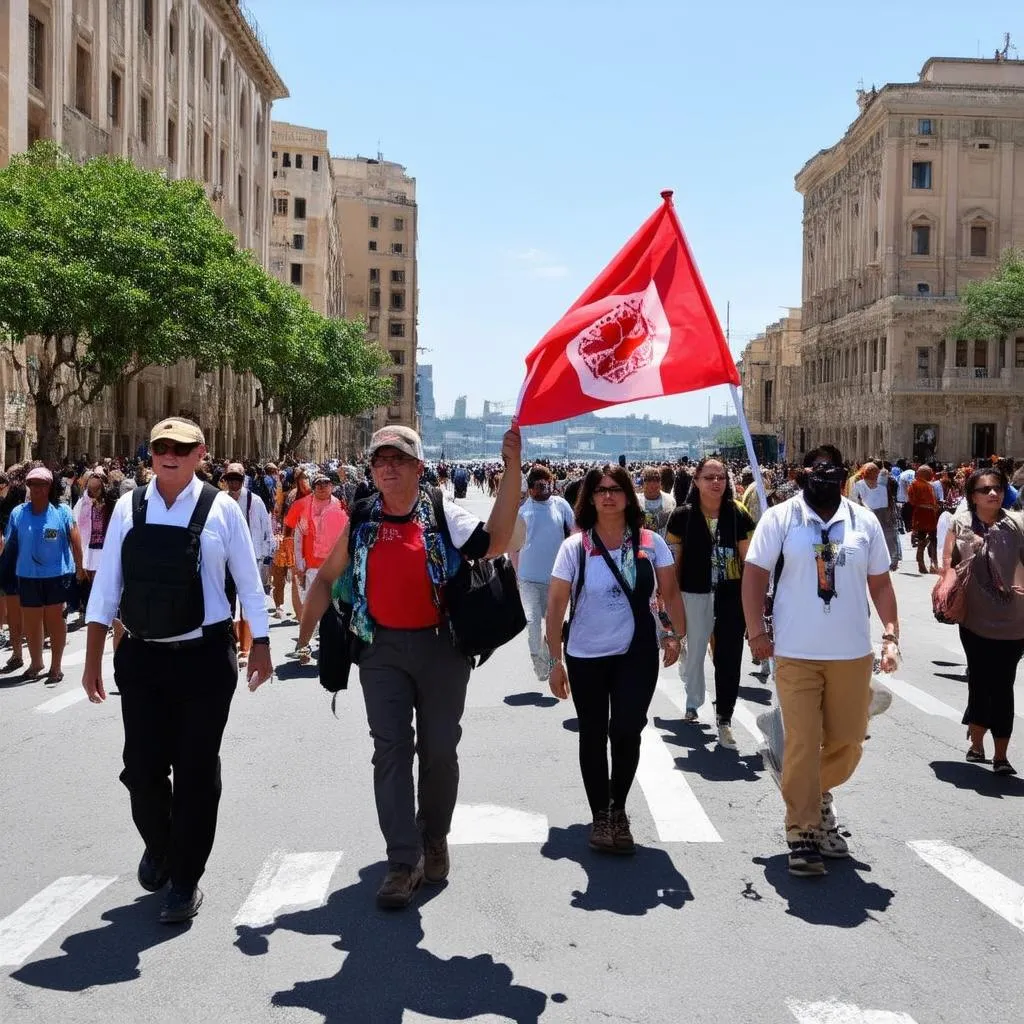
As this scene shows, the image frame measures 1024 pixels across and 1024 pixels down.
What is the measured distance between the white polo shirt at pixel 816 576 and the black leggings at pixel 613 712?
671 millimetres

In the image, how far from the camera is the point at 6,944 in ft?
16.6

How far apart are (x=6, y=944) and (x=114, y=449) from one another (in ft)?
131

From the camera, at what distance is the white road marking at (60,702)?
10234 mm

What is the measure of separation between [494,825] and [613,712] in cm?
95

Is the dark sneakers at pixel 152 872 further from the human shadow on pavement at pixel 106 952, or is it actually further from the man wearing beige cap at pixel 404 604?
the man wearing beige cap at pixel 404 604

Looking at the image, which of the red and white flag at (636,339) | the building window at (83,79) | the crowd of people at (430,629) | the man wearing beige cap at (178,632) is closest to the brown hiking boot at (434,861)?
the crowd of people at (430,629)

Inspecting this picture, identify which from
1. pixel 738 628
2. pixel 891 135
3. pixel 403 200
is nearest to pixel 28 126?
pixel 738 628

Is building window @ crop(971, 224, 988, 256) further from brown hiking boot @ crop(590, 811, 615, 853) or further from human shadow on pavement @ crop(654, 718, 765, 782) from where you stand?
brown hiking boot @ crop(590, 811, 615, 853)

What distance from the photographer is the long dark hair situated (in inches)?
261

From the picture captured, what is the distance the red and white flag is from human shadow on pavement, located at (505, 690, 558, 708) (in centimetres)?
425

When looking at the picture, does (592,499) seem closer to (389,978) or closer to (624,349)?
(624,349)

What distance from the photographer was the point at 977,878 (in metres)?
5.91

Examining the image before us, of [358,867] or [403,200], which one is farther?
[403,200]

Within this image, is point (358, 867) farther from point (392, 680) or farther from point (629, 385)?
point (629, 385)
